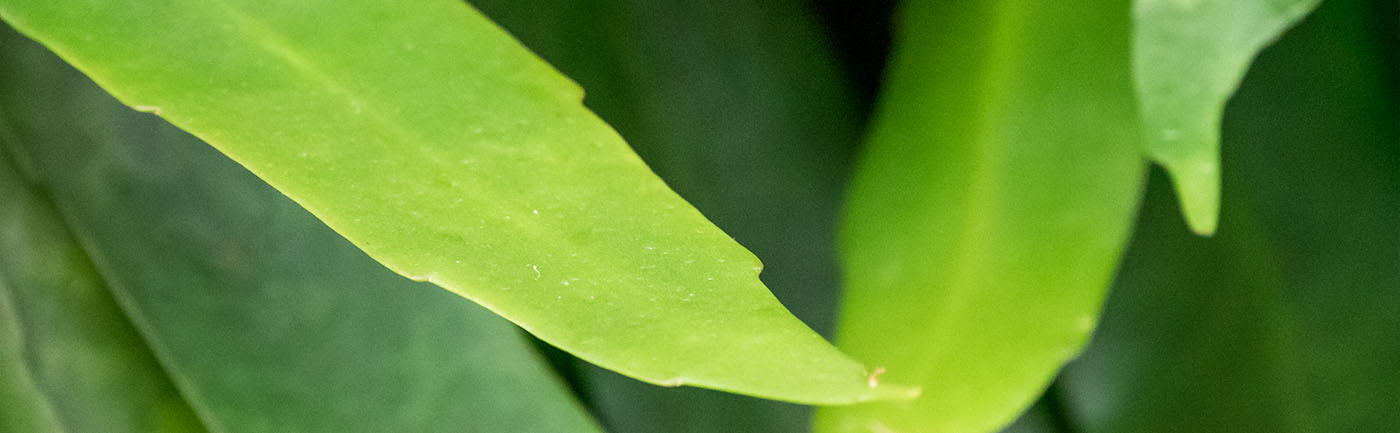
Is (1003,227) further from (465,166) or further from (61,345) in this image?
(61,345)

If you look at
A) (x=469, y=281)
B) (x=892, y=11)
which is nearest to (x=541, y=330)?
(x=469, y=281)

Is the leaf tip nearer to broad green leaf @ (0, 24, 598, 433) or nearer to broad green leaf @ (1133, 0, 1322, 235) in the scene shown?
broad green leaf @ (1133, 0, 1322, 235)

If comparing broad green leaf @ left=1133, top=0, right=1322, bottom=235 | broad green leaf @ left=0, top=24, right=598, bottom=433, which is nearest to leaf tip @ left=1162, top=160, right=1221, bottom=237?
broad green leaf @ left=1133, top=0, right=1322, bottom=235

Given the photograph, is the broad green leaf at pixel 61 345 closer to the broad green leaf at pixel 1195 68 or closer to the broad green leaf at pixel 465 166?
the broad green leaf at pixel 465 166

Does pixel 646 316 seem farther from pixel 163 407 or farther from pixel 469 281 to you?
pixel 163 407

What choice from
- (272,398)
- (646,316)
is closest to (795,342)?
(646,316)
